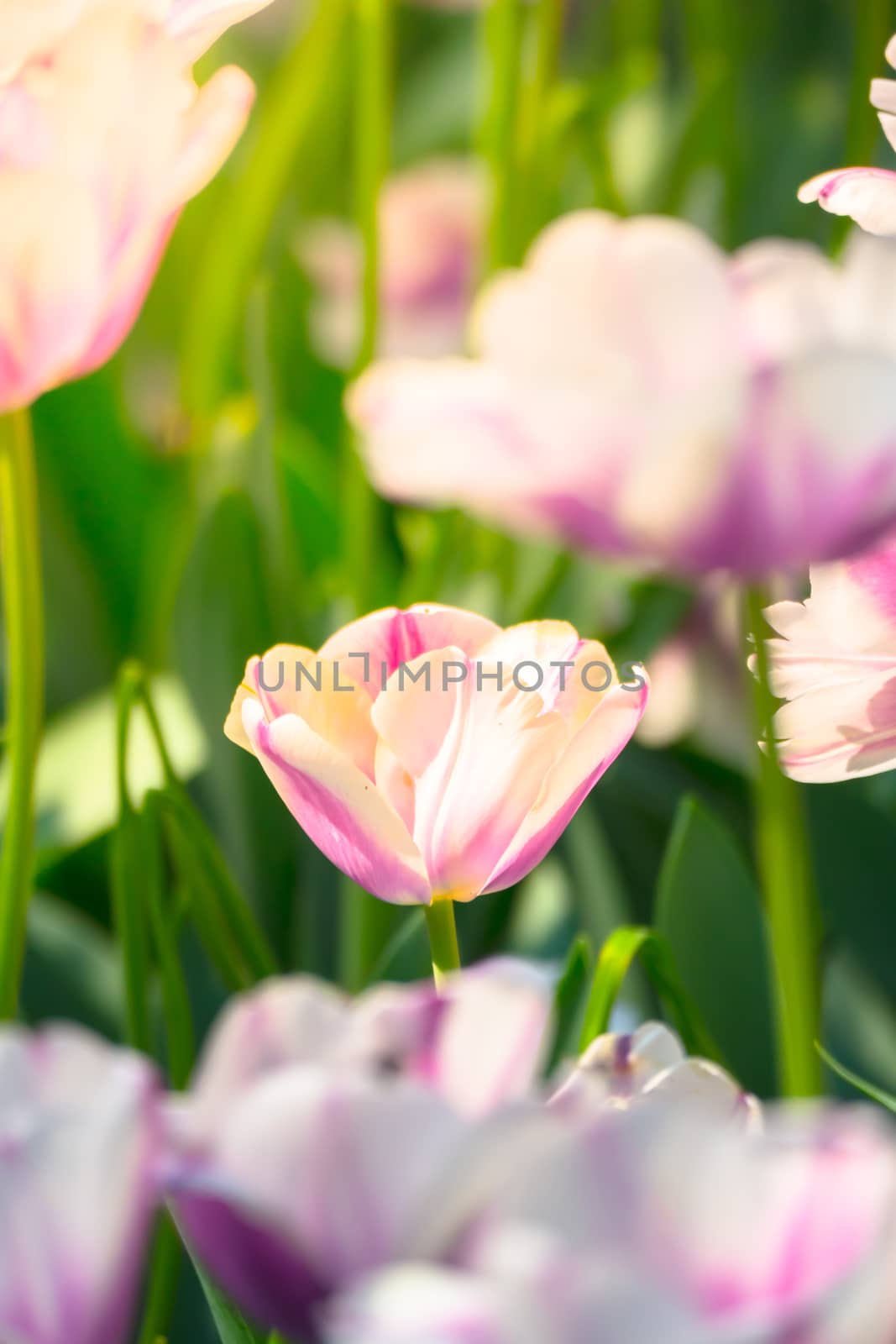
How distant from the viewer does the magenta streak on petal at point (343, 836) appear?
208 mm

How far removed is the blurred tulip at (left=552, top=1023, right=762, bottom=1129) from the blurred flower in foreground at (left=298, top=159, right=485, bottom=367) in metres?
0.81

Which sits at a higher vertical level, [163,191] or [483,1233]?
[163,191]

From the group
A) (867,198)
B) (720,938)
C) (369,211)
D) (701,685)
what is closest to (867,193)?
(867,198)

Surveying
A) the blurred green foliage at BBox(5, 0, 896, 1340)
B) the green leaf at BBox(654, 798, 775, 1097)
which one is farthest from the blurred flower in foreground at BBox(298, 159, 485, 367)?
the green leaf at BBox(654, 798, 775, 1097)

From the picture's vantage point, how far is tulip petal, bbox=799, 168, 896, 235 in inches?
8.0

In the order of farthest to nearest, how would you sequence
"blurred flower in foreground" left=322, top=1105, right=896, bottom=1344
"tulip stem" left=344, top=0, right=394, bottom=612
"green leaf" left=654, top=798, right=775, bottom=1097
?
"tulip stem" left=344, top=0, right=394, bottom=612 < "green leaf" left=654, top=798, right=775, bottom=1097 < "blurred flower in foreground" left=322, top=1105, right=896, bottom=1344

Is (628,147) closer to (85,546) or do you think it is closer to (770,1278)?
(85,546)

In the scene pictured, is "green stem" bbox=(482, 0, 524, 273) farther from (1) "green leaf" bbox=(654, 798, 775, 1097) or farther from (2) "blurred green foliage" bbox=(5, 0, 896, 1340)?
(1) "green leaf" bbox=(654, 798, 775, 1097)

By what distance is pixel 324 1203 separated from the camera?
129 mm

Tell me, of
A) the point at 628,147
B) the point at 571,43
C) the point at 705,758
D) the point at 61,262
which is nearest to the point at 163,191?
the point at 61,262

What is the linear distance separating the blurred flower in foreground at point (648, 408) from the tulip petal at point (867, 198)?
2.4 inches

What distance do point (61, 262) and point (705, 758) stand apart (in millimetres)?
375

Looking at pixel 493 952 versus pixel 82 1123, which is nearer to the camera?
pixel 82 1123

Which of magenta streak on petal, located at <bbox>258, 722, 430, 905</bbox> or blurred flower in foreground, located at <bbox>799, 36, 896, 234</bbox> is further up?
blurred flower in foreground, located at <bbox>799, 36, 896, 234</bbox>
